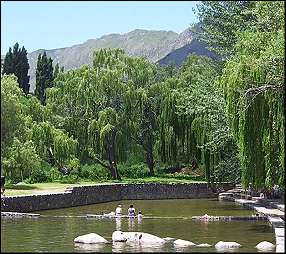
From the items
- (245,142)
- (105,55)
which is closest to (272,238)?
(245,142)

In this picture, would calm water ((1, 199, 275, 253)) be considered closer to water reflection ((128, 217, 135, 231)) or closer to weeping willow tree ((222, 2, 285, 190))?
water reflection ((128, 217, 135, 231))

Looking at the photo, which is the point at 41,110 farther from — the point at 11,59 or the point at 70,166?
the point at 11,59

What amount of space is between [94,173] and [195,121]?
36.6 feet

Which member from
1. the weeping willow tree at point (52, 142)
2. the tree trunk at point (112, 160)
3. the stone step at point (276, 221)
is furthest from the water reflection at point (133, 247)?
the tree trunk at point (112, 160)

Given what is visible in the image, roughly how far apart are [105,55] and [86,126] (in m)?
6.35

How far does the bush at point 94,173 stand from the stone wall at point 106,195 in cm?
584

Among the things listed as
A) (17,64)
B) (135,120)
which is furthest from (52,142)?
(17,64)

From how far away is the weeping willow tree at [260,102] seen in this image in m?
20.5

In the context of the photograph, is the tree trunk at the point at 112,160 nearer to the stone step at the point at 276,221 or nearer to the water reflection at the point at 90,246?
the stone step at the point at 276,221

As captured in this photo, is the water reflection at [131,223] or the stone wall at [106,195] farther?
the stone wall at [106,195]

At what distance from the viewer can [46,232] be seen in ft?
69.1

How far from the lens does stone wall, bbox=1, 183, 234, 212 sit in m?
30.3

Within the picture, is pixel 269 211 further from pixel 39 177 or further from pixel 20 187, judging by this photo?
pixel 39 177

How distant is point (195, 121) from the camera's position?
137 feet
